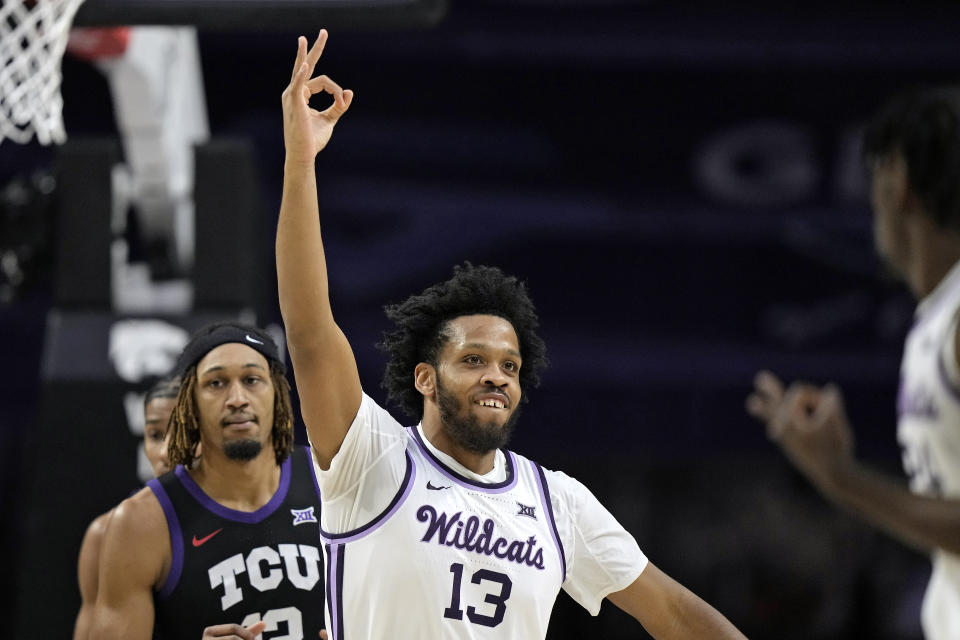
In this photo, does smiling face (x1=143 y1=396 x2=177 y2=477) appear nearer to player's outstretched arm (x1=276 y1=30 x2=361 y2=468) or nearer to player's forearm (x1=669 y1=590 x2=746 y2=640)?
player's outstretched arm (x1=276 y1=30 x2=361 y2=468)

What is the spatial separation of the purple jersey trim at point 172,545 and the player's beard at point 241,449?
0.73 ft

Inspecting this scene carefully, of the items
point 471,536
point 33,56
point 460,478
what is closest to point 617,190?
point 33,56

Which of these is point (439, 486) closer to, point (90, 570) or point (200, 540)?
point (200, 540)

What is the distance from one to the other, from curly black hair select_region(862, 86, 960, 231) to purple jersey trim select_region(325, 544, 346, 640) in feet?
5.07

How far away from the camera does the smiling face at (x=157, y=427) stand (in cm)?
475

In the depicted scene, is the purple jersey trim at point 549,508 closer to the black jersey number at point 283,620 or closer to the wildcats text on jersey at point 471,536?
the wildcats text on jersey at point 471,536

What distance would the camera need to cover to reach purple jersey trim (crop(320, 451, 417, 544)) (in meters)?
3.19

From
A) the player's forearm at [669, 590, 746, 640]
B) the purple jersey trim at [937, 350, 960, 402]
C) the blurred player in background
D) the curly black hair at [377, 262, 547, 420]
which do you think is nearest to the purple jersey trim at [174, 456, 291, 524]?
the blurred player in background

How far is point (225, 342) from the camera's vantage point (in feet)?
13.5

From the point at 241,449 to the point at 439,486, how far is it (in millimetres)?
856

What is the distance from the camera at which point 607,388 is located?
8.84 m

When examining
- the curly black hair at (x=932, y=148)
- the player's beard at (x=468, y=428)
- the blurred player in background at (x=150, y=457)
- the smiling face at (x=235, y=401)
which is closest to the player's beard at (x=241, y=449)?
the smiling face at (x=235, y=401)

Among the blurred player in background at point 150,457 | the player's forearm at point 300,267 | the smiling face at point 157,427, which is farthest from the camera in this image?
the smiling face at point 157,427

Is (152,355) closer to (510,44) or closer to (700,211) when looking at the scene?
(510,44)
